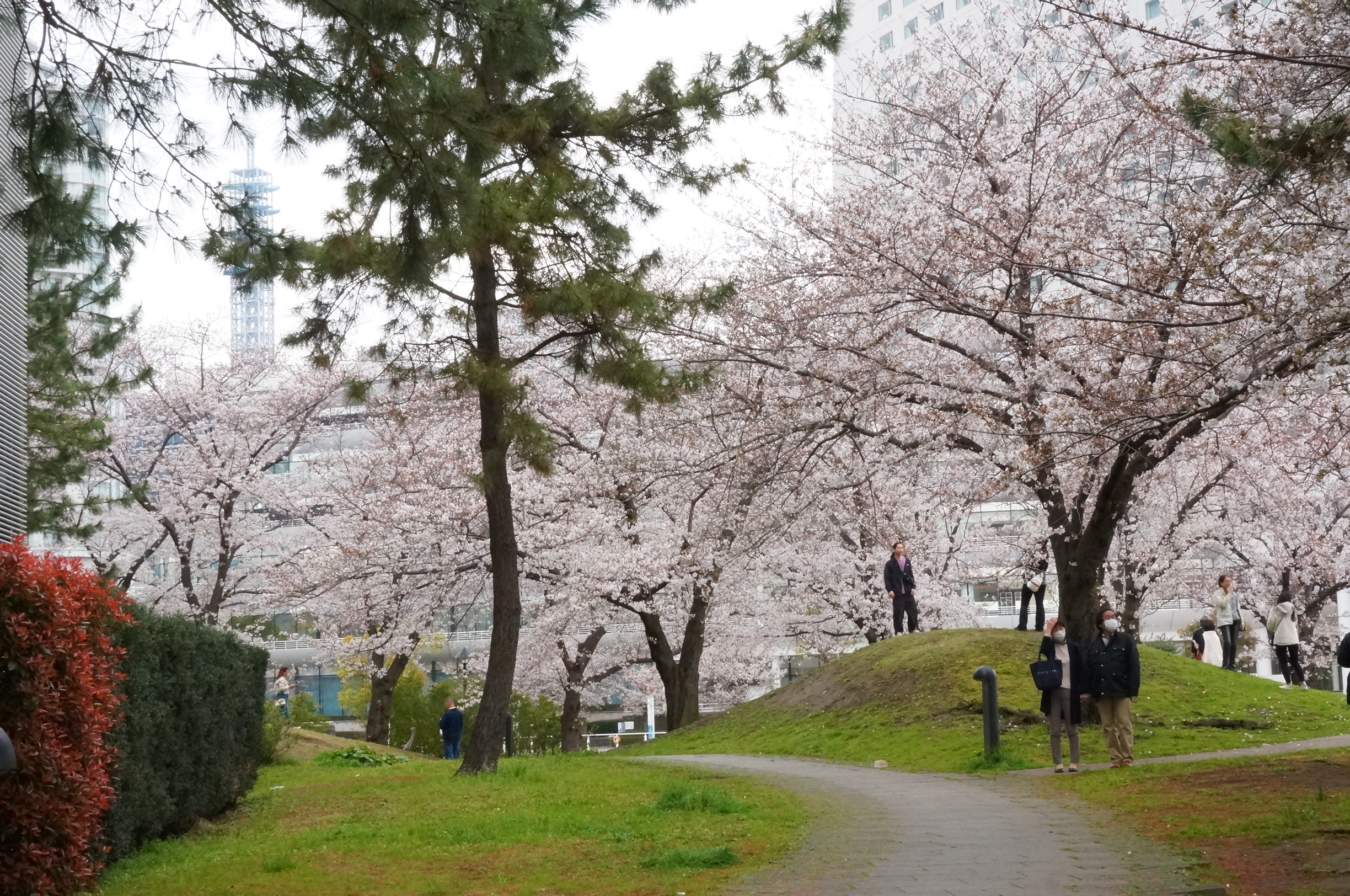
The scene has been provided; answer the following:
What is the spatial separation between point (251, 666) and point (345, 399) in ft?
10.6

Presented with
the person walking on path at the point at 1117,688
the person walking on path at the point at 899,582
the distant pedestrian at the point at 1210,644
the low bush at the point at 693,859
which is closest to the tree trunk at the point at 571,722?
the person walking on path at the point at 899,582

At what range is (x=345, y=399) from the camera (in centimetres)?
1398

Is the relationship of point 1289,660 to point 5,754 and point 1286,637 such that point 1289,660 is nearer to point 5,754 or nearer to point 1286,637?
point 1286,637

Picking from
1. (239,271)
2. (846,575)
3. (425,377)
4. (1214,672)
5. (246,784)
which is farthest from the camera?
(846,575)

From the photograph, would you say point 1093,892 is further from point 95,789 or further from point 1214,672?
point 1214,672

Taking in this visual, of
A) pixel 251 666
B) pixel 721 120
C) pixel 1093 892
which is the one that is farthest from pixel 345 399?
pixel 1093 892

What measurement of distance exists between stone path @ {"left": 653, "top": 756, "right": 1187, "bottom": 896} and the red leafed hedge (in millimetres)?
3772

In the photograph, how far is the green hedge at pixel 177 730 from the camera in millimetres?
8383

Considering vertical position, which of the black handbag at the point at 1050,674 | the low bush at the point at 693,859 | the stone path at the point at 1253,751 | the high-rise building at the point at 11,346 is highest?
the high-rise building at the point at 11,346

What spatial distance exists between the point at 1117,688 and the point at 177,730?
8.80 m

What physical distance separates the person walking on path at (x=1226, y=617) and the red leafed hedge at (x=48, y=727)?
1825 centimetres

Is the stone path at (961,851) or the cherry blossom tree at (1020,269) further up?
the cherry blossom tree at (1020,269)

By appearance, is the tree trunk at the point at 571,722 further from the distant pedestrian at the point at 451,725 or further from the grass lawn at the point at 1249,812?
the grass lawn at the point at 1249,812

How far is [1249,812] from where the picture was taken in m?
8.49
